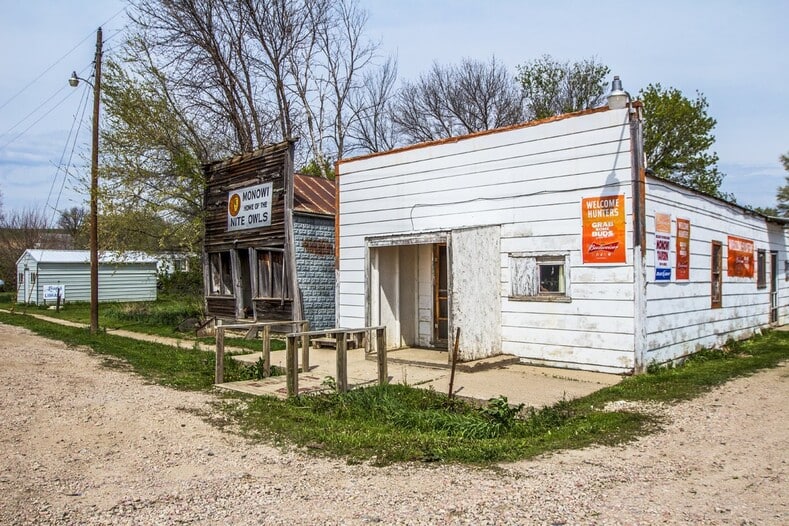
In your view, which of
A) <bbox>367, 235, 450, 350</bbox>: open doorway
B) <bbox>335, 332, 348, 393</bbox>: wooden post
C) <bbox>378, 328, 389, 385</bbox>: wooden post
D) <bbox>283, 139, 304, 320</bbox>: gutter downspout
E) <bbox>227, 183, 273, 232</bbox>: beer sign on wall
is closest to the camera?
<bbox>335, 332, 348, 393</bbox>: wooden post

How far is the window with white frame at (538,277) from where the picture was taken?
9.76 metres

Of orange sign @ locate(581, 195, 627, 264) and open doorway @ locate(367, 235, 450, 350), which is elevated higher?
orange sign @ locate(581, 195, 627, 264)

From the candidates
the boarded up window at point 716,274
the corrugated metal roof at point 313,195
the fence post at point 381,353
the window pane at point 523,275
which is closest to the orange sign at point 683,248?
the boarded up window at point 716,274

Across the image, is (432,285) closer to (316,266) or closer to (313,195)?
(316,266)

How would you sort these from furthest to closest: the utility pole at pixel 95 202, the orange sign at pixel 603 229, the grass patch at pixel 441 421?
1. the utility pole at pixel 95 202
2. the orange sign at pixel 603 229
3. the grass patch at pixel 441 421

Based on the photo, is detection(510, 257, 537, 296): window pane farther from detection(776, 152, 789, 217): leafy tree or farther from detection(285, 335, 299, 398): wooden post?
detection(776, 152, 789, 217): leafy tree

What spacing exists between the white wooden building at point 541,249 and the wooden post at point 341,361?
88.8 inches

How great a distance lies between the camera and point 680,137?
2725cm

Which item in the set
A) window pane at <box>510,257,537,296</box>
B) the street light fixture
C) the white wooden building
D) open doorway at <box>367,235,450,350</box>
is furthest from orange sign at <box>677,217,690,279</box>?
the street light fixture

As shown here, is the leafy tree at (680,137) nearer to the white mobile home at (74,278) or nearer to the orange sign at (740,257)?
the orange sign at (740,257)

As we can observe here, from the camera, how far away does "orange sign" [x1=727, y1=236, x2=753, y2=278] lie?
12750 mm

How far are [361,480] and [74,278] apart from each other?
3478 centimetres

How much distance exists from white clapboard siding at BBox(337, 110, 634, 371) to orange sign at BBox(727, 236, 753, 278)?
4.95m

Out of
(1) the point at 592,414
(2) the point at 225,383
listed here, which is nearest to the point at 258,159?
(2) the point at 225,383
